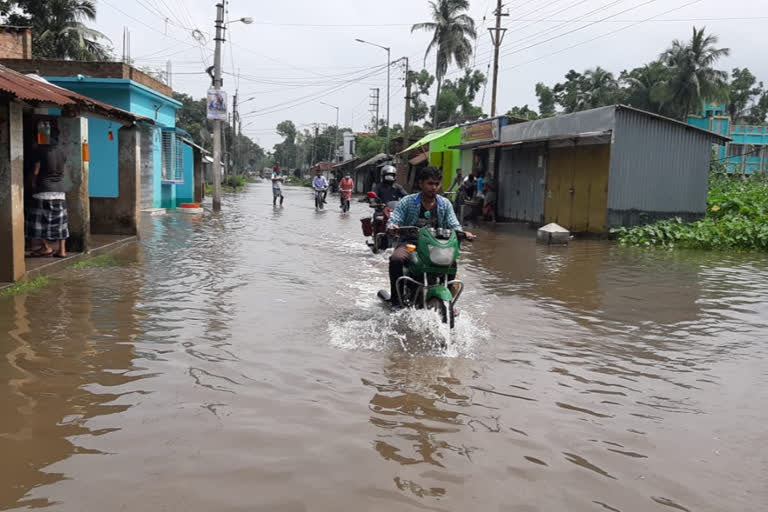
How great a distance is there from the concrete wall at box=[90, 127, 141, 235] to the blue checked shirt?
8760 mm

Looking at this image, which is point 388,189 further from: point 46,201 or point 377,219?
point 46,201

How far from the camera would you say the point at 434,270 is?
6156mm

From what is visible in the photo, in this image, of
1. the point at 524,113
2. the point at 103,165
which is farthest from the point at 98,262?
the point at 524,113

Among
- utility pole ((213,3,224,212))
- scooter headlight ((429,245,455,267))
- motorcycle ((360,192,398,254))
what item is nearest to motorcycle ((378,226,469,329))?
scooter headlight ((429,245,455,267))

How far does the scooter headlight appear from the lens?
6055mm

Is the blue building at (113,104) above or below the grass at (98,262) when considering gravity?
above

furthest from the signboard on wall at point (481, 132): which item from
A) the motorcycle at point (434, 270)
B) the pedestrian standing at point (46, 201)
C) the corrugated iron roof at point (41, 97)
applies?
the motorcycle at point (434, 270)

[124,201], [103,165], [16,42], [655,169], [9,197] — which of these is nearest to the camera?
[9,197]

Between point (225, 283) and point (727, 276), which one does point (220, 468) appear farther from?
point (727, 276)

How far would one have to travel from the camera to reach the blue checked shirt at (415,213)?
681 cm

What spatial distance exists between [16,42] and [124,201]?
1232cm

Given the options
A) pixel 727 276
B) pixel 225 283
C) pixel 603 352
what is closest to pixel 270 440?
pixel 603 352

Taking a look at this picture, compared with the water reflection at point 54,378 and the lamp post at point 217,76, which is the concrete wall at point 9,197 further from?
the lamp post at point 217,76

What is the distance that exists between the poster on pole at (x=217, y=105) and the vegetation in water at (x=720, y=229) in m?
15.1
